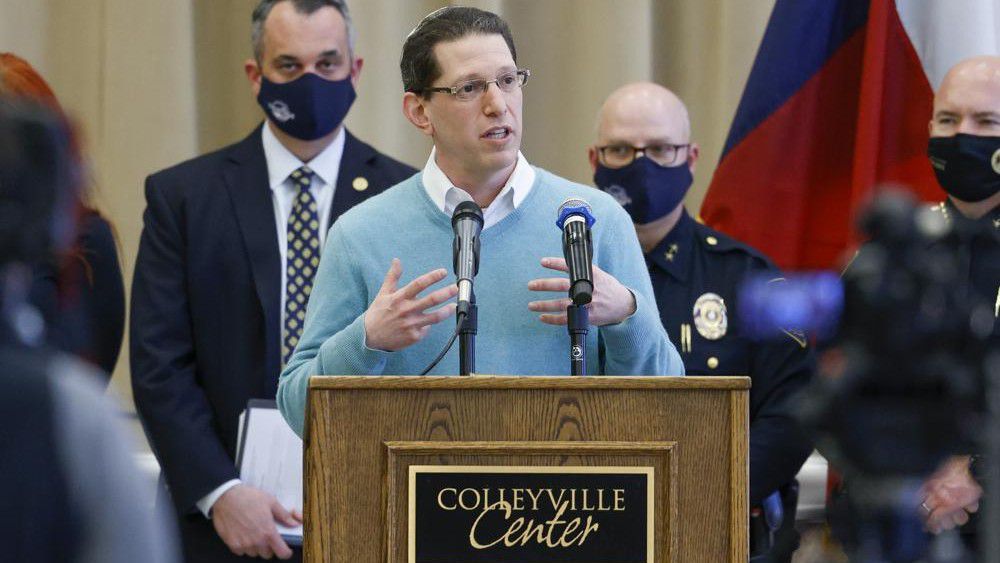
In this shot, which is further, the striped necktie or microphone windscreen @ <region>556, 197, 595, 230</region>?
the striped necktie

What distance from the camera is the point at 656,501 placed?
237 centimetres

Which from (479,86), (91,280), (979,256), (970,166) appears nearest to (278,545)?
(91,280)

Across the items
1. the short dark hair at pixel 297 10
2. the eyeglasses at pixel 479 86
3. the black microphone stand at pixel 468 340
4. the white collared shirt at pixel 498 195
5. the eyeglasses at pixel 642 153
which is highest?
the short dark hair at pixel 297 10

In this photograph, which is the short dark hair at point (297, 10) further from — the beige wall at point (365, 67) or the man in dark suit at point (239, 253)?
the beige wall at point (365, 67)

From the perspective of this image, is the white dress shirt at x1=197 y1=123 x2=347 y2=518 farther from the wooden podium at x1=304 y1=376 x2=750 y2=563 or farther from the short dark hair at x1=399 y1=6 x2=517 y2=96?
the wooden podium at x1=304 y1=376 x2=750 y2=563

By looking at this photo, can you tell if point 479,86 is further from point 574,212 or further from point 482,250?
point 574,212

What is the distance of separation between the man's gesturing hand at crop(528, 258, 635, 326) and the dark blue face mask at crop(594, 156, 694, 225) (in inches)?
59.9

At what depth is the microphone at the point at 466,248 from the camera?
2.47 meters

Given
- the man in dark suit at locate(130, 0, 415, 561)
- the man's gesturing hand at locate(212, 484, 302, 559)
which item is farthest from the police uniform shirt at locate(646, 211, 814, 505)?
the man's gesturing hand at locate(212, 484, 302, 559)

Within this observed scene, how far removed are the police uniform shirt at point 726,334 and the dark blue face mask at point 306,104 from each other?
94 cm

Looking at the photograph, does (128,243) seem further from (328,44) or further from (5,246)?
(5,246)

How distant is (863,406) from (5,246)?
0.62 m

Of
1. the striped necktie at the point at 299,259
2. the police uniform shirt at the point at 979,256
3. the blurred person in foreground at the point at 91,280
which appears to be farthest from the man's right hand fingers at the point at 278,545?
the police uniform shirt at the point at 979,256

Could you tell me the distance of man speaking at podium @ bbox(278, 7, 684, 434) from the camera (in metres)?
2.71
